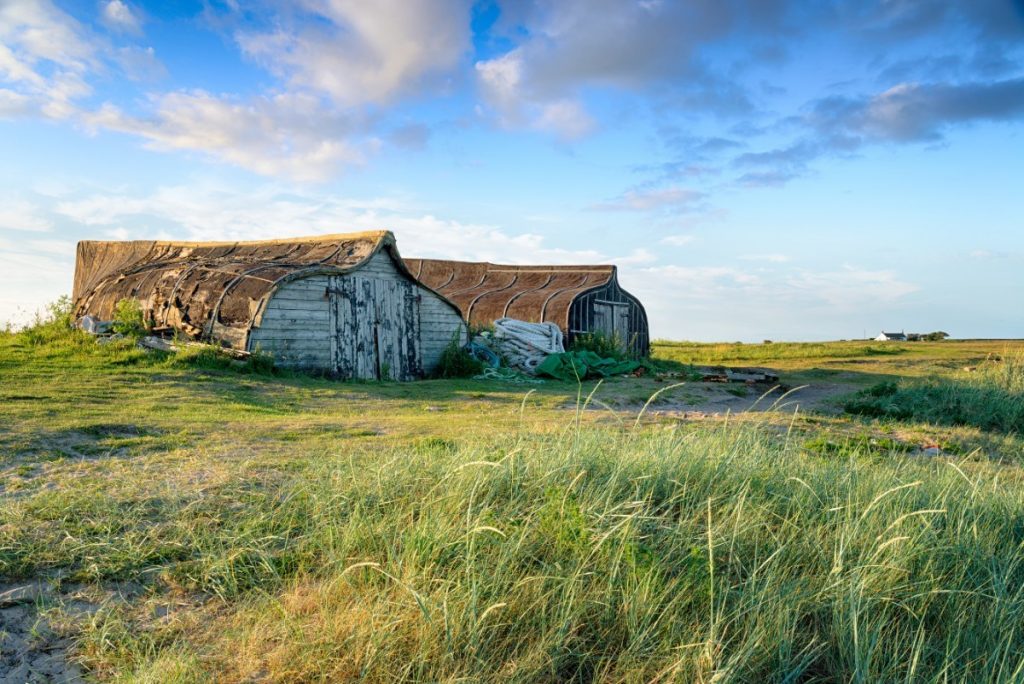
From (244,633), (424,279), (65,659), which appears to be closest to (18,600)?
(65,659)

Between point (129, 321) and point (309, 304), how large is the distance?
3.96 metres

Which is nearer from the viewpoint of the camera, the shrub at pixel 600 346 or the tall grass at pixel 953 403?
the tall grass at pixel 953 403

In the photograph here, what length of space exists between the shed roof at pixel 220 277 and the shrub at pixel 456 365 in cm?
234

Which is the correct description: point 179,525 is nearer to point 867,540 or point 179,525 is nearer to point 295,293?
point 867,540

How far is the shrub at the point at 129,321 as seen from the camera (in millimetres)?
16297

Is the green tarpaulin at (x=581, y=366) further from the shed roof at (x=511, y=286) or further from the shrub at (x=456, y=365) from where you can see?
the shed roof at (x=511, y=286)

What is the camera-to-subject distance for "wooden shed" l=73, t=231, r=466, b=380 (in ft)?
50.5

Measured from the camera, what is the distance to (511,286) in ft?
83.6

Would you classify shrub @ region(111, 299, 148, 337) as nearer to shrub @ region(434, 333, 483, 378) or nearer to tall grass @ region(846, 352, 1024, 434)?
shrub @ region(434, 333, 483, 378)

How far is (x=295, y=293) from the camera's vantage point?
15.5 metres

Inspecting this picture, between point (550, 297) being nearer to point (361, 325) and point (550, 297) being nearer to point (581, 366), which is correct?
point (581, 366)

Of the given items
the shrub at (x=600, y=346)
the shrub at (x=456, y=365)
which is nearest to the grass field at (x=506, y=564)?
the shrub at (x=456, y=365)

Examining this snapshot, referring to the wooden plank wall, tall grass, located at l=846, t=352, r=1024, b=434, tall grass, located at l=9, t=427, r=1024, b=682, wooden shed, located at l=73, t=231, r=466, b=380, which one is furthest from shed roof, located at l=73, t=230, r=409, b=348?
tall grass, located at l=9, t=427, r=1024, b=682

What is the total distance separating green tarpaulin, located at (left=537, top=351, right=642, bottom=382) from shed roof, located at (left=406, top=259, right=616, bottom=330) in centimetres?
361
